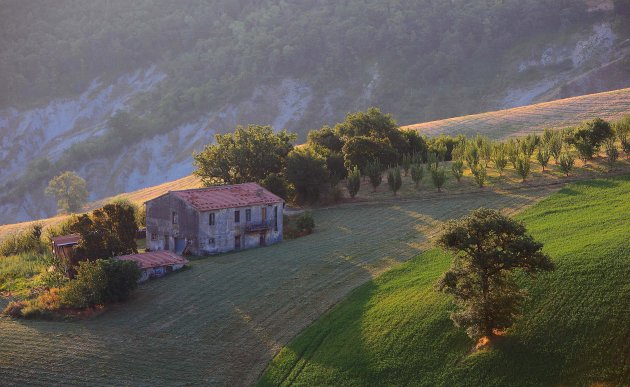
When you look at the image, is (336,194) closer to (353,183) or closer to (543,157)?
(353,183)

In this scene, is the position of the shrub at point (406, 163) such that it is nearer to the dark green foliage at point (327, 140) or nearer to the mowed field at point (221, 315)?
the dark green foliage at point (327, 140)

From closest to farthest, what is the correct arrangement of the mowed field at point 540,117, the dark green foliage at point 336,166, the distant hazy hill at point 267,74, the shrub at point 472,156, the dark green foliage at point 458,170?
1. the dark green foliage at point 458,170
2. the shrub at point 472,156
3. the dark green foliage at point 336,166
4. the mowed field at point 540,117
5. the distant hazy hill at point 267,74

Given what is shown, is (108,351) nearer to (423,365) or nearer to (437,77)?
(423,365)

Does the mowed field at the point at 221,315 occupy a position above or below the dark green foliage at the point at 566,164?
below

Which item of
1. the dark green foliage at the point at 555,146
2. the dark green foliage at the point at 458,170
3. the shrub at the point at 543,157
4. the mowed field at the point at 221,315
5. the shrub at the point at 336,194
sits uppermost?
the dark green foliage at the point at 555,146

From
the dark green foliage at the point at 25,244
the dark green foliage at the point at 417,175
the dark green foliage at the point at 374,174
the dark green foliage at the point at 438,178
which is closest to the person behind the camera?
the dark green foliage at the point at 438,178

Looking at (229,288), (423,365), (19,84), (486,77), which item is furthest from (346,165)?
(19,84)

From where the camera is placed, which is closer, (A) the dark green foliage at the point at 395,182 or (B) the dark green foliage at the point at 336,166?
(A) the dark green foliage at the point at 395,182

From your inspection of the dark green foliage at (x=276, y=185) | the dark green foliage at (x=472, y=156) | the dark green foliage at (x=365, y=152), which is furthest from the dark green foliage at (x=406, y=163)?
the dark green foliage at (x=276, y=185)
